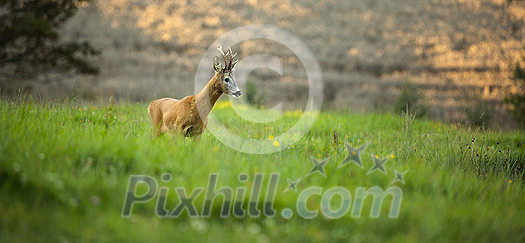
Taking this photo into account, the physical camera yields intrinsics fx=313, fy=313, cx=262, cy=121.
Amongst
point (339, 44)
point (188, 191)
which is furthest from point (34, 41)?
point (339, 44)

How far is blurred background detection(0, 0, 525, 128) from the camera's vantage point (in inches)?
811

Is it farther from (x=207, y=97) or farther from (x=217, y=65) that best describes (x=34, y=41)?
(x=217, y=65)

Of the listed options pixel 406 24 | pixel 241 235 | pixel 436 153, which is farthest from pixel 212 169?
pixel 406 24

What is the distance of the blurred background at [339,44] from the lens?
2061cm

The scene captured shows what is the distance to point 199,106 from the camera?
516cm

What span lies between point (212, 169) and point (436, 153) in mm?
4053

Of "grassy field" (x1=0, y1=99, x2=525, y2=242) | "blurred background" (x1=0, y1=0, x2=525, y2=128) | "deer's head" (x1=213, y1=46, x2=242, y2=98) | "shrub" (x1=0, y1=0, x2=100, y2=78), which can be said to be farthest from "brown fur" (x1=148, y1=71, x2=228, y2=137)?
"blurred background" (x1=0, y1=0, x2=525, y2=128)

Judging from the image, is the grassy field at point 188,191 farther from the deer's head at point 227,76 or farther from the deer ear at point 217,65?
the deer ear at point 217,65

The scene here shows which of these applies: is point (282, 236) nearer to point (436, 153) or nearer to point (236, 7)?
point (436, 153)

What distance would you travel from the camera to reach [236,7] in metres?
26.9

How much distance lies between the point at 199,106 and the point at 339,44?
23317mm

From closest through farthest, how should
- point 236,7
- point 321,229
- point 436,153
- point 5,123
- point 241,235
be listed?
point 241,235
point 321,229
point 5,123
point 436,153
point 236,7

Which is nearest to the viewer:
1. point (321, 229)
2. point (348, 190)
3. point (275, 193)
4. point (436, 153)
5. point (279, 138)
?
point (321, 229)

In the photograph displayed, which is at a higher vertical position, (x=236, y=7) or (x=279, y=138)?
(x=236, y=7)
